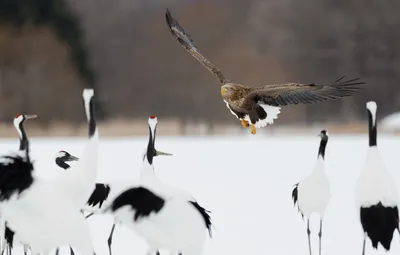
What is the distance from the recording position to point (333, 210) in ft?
27.5

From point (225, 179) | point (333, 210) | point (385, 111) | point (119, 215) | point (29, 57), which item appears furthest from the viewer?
point (385, 111)

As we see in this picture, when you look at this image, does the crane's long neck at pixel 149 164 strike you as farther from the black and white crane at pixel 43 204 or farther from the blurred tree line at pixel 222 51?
the blurred tree line at pixel 222 51

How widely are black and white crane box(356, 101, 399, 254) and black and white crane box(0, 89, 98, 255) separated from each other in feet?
6.60

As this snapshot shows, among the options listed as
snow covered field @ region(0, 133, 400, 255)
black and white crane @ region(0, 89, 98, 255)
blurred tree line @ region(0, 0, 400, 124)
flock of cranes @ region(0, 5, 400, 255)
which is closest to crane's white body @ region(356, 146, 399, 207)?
snow covered field @ region(0, 133, 400, 255)

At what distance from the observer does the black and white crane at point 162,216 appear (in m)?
5.11

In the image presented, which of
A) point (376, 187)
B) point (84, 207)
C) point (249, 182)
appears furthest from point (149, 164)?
point (249, 182)

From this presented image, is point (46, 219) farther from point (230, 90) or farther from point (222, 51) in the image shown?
point (222, 51)

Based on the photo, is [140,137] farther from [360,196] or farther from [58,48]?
[360,196]

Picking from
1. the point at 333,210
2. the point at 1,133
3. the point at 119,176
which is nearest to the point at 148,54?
the point at 1,133

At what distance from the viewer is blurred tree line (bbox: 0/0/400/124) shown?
27984 millimetres

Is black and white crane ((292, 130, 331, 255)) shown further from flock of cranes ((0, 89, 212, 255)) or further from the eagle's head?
flock of cranes ((0, 89, 212, 255))

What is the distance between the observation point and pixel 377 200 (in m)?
5.95

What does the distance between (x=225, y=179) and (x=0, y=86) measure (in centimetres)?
1539

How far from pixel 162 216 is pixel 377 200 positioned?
168cm
